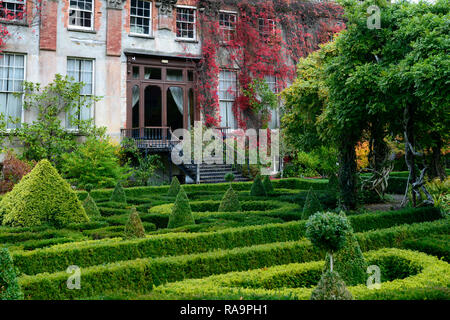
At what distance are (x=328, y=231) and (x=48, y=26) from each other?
17.4m

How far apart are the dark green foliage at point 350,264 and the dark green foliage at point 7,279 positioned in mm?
3247

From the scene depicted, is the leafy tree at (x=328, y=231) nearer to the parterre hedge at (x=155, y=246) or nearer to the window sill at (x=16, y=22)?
the parterre hedge at (x=155, y=246)

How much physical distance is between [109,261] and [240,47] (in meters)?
17.4

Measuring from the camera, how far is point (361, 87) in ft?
26.2

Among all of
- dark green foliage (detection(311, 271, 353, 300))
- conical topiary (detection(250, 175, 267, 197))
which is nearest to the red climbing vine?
conical topiary (detection(250, 175, 267, 197))

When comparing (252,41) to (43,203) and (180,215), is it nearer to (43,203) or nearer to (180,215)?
(180,215)

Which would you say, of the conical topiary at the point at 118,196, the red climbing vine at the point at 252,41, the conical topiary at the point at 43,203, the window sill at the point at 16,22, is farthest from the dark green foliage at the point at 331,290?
the window sill at the point at 16,22

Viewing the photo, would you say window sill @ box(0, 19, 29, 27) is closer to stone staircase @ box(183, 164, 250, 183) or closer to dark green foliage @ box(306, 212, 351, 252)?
stone staircase @ box(183, 164, 250, 183)

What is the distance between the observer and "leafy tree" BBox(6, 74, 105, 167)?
1661 cm

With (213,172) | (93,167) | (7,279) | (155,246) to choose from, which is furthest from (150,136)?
(7,279)

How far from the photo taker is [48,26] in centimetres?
1756

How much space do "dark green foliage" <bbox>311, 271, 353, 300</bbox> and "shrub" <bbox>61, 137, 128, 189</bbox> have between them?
40.5ft
